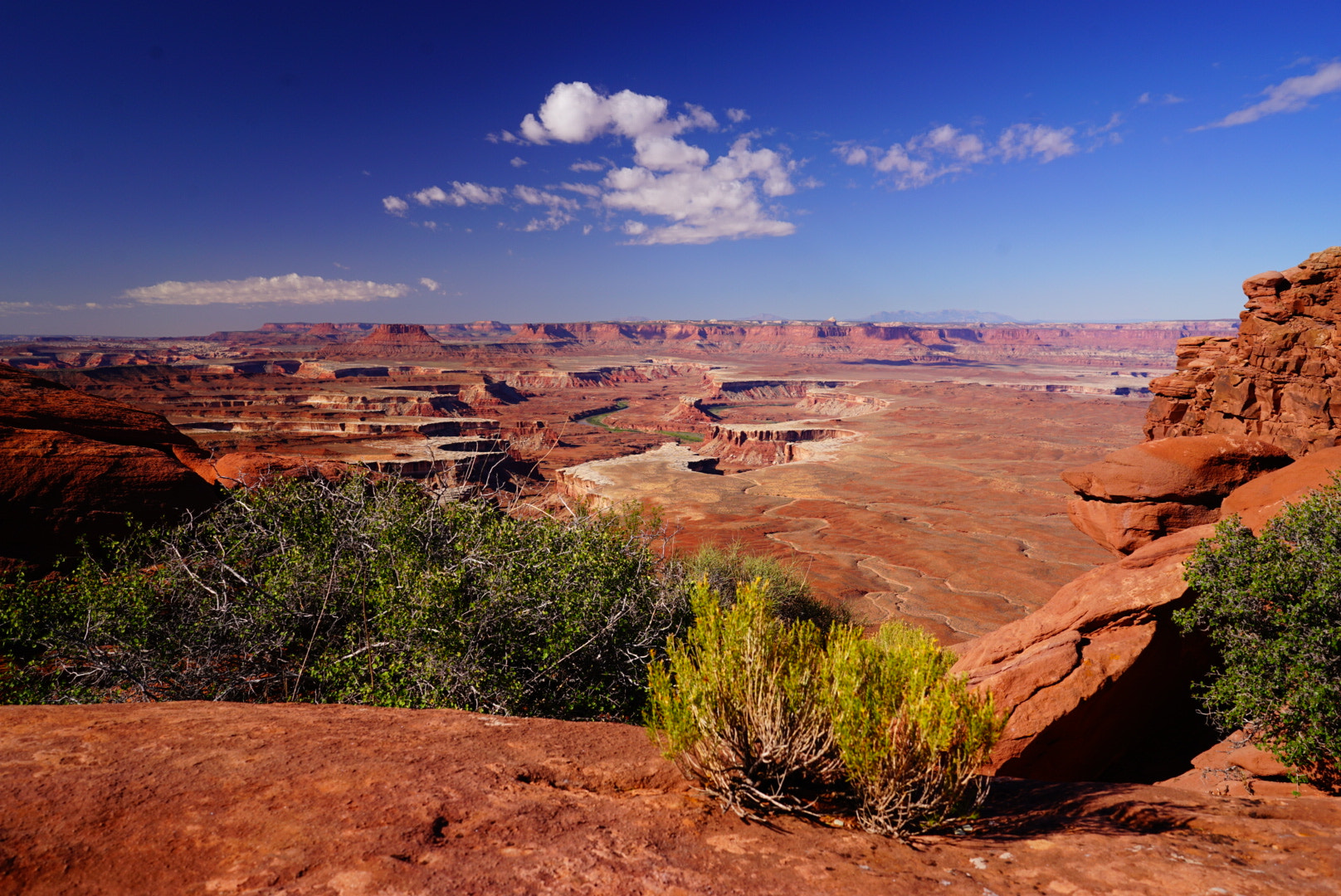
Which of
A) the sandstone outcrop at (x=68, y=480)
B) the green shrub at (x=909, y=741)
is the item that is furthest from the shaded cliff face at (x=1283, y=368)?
the sandstone outcrop at (x=68, y=480)

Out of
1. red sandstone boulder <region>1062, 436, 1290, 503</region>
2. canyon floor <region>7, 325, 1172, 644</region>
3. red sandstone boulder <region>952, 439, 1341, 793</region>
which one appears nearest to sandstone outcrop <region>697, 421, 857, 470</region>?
canyon floor <region>7, 325, 1172, 644</region>

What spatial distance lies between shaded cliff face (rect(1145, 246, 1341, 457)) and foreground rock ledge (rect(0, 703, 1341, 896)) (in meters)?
12.4

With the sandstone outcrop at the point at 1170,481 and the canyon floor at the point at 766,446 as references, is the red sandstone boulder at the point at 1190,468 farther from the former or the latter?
the canyon floor at the point at 766,446

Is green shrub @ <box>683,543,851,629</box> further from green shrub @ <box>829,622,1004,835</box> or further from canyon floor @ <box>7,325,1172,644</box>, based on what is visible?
green shrub @ <box>829,622,1004,835</box>

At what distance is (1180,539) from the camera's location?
1159 cm

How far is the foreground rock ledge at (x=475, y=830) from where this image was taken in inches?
134

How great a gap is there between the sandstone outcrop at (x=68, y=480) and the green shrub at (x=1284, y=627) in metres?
15.0

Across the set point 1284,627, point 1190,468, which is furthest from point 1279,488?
point 1284,627

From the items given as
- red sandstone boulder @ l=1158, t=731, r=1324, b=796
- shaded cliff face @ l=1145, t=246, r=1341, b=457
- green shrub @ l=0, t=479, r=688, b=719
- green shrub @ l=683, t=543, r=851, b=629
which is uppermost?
shaded cliff face @ l=1145, t=246, r=1341, b=457

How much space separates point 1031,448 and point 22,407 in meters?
84.9

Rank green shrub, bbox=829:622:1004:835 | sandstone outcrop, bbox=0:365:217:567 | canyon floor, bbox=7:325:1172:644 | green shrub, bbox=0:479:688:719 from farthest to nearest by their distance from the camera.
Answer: canyon floor, bbox=7:325:1172:644
sandstone outcrop, bbox=0:365:217:567
green shrub, bbox=0:479:688:719
green shrub, bbox=829:622:1004:835

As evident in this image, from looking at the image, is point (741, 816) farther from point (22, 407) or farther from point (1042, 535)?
point (1042, 535)

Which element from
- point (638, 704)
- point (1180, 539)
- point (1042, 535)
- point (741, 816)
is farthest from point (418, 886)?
point (1042, 535)

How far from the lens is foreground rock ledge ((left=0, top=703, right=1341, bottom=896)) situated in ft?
11.2
